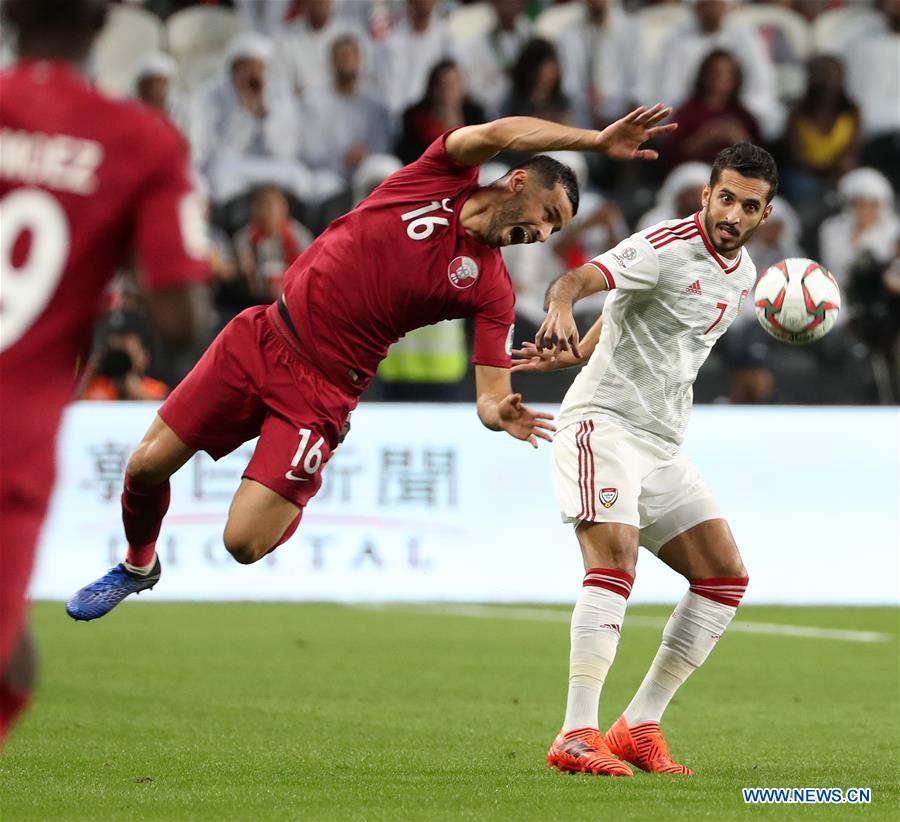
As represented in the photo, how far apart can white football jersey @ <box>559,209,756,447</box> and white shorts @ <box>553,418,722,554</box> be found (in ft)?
0.28

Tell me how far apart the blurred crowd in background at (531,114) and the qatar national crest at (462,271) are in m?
6.92

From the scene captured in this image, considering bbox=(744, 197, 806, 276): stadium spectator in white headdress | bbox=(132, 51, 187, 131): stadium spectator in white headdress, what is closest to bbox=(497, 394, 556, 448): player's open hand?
bbox=(744, 197, 806, 276): stadium spectator in white headdress

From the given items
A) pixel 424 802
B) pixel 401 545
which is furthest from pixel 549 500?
pixel 424 802

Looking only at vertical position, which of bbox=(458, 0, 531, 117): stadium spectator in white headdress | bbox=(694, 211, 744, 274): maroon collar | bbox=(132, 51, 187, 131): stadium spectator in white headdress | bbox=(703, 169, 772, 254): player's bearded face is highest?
bbox=(703, 169, 772, 254): player's bearded face

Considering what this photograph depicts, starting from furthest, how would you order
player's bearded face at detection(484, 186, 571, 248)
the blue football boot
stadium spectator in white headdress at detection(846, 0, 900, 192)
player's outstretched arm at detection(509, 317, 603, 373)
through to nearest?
stadium spectator in white headdress at detection(846, 0, 900, 192) → the blue football boot → player's bearded face at detection(484, 186, 571, 248) → player's outstretched arm at detection(509, 317, 603, 373)

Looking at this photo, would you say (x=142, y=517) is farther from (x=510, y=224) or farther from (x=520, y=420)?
(x=510, y=224)

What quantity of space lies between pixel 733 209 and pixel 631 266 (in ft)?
1.68

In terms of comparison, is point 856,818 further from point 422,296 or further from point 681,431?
point 422,296

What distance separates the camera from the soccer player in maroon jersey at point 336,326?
7.15 metres

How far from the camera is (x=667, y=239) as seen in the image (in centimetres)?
687

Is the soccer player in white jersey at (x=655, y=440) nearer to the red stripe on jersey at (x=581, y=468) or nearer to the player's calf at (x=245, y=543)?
the red stripe on jersey at (x=581, y=468)

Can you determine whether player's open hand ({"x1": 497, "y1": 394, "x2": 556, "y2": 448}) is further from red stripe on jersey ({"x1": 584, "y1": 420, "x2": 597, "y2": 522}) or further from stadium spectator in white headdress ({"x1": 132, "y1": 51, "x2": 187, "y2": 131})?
stadium spectator in white headdress ({"x1": 132, "y1": 51, "x2": 187, "y2": 131})

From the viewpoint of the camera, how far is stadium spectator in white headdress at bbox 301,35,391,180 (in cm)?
1694

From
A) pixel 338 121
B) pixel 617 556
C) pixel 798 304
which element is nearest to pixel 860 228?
pixel 338 121
